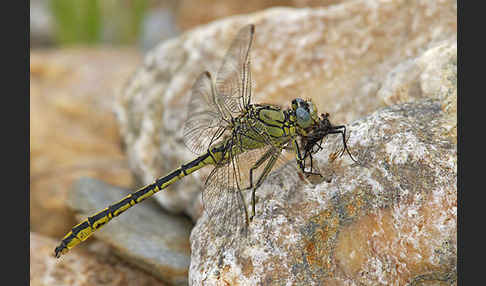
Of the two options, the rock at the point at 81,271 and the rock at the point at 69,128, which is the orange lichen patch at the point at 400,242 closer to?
the rock at the point at 81,271

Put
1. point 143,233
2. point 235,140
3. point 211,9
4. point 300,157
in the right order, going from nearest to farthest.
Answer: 1. point 300,157
2. point 235,140
3. point 143,233
4. point 211,9

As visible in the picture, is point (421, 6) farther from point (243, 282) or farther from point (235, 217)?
point (243, 282)

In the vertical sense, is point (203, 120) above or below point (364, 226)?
above

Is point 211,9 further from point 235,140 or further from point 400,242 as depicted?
point 400,242

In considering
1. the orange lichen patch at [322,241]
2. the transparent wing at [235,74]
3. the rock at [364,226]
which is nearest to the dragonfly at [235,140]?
the transparent wing at [235,74]

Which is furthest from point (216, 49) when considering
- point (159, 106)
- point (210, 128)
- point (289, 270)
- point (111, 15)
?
point (111, 15)

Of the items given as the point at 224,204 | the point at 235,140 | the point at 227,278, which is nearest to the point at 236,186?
the point at 224,204

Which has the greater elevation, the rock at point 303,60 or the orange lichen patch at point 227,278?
the rock at point 303,60

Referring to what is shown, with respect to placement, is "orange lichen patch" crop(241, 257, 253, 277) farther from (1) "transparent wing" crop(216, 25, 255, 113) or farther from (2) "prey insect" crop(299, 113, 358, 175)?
(1) "transparent wing" crop(216, 25, 255, 113)
